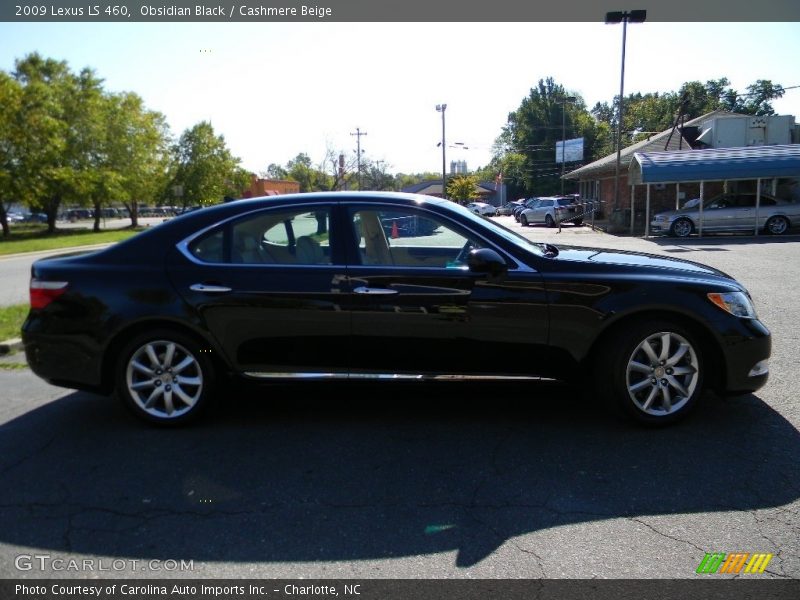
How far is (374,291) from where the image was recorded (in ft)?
13.6

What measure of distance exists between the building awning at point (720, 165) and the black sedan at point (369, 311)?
20099mm

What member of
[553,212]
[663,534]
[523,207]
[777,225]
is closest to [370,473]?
[663,534]

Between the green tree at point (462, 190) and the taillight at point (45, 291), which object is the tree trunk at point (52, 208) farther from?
the taillight at point (45, 291)

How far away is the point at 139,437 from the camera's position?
4250 mm

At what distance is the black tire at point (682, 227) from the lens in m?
22.4

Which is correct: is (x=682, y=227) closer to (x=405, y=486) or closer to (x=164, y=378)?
(x=405, y=486)

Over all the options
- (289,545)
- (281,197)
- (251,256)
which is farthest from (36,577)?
(281,197)

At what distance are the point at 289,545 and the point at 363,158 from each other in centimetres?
5740

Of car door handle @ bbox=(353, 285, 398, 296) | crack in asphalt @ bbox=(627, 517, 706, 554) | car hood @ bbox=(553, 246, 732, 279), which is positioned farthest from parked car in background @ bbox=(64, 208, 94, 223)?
crack in asphalt @ bbox=(627, 517, 706, 554)

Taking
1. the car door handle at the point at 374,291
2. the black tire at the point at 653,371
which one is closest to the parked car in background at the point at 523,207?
the black tire at the point at 653,371

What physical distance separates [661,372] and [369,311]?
6.62 feet

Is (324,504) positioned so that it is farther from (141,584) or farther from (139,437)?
(139,437)

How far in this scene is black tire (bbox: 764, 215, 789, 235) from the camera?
71.2 ft

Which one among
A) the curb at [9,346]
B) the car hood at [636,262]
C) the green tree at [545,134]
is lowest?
the curb at [9,346]
